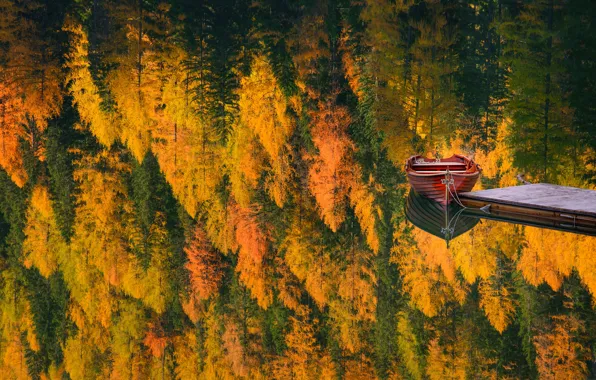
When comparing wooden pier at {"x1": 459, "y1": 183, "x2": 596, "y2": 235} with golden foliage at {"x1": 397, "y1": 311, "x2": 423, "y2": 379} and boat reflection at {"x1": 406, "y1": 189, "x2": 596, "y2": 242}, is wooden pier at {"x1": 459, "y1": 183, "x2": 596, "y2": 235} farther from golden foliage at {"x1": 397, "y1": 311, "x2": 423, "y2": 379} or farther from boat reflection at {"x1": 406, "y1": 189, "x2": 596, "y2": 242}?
golden foliage at {"x1": 397, "y1": 311, "x2": 423, "y2": 379}

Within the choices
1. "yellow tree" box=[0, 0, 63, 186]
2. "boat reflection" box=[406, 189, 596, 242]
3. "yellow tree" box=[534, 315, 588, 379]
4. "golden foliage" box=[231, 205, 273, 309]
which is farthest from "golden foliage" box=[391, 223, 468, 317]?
"yellow tree" box=[0, 0, 63, 186]

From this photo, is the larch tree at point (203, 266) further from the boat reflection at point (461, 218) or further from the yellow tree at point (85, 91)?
the boat reflection at point (461, 218)

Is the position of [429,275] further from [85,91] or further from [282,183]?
[85,91]

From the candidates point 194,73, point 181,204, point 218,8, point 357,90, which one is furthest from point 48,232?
point 357,90

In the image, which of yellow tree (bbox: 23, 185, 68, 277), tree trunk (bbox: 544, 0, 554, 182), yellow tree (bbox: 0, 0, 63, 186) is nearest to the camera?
tree trunk (bbox: 544, 0, 554, 182)

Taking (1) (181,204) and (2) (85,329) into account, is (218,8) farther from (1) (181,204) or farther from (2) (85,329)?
(2) (85,329)

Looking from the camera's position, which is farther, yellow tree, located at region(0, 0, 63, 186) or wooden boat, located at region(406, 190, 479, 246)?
yellow tree, located at region(0, 0, 63, 186)

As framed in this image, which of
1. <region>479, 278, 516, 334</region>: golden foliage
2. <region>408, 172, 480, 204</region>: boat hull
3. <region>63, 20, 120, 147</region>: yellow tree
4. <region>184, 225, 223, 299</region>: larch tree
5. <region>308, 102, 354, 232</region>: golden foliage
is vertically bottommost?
<region>479, 278, 516, 334</region>: golden foliage

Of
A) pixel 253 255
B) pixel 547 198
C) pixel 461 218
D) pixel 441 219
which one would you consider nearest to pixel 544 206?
pixel 547 198
